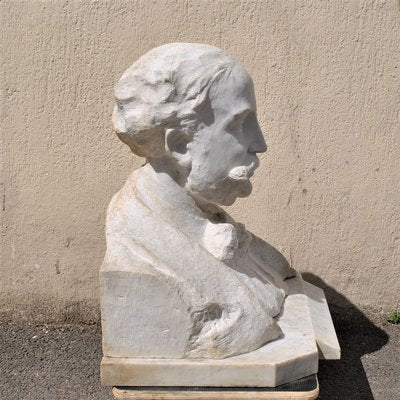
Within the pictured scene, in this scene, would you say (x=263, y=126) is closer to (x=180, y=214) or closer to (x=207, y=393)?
(x=180, y=214)

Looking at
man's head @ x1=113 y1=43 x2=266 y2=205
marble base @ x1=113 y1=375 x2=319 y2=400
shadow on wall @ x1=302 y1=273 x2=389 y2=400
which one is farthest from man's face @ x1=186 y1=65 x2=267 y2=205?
Answer: shadow on wall @ x1=302 y1=273 x2=389 y2=400

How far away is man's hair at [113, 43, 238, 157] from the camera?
2.60 m

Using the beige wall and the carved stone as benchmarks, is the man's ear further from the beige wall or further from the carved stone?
the beige wall

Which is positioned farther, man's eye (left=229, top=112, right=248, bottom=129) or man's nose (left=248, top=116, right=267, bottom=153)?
man's nose (left=248, top=116, right=267, bottom=153)

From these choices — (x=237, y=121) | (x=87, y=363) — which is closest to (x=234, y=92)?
(x=237, y=121)

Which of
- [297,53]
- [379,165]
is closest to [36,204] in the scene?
[297,53]

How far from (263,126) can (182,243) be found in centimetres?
129

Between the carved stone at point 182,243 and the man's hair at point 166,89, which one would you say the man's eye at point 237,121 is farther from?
Answer: the man's hair at point 166,89

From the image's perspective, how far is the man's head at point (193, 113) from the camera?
8.55ft

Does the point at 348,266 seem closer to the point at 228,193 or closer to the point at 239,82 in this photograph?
the point at 228,193

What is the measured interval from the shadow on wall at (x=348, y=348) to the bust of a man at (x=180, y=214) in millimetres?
814

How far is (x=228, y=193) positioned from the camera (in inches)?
110

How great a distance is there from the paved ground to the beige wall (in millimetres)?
205

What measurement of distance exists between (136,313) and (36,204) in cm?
157
